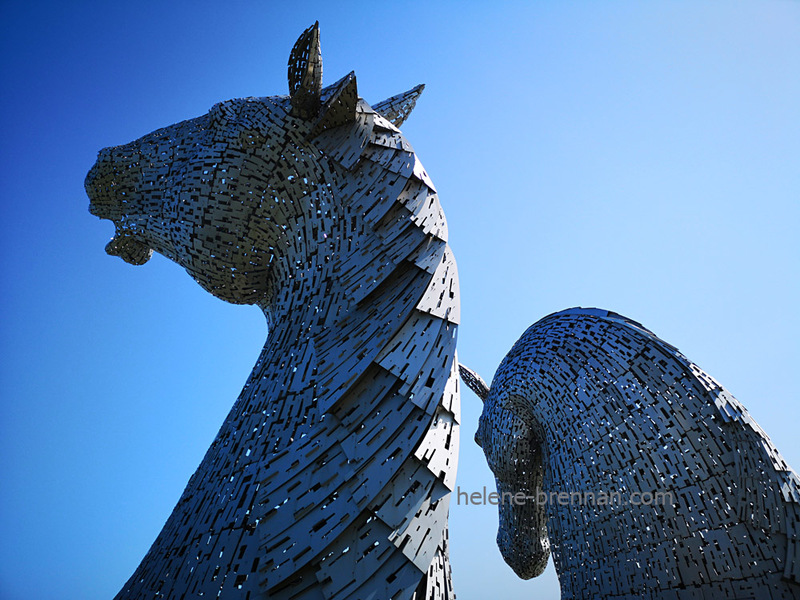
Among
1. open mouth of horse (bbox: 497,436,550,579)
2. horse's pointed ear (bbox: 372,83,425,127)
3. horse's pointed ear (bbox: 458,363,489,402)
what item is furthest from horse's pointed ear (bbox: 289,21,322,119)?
horse's pointed ear (bbox: 458,363,489,402)

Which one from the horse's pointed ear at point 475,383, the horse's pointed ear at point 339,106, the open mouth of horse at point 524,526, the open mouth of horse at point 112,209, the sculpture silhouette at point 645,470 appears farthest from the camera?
the horse's pointed ear at point 475,383

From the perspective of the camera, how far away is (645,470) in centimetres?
352

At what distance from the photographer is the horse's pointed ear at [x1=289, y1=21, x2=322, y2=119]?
A: 245cm

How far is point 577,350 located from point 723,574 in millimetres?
1527

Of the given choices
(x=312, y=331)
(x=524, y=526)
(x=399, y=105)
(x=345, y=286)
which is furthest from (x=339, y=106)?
(x=524, y=526)

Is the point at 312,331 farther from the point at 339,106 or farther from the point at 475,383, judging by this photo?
the point at 475,383

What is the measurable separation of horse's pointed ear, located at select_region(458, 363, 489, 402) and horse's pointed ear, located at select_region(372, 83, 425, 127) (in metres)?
3.95

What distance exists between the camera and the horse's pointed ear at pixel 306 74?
2445 mm

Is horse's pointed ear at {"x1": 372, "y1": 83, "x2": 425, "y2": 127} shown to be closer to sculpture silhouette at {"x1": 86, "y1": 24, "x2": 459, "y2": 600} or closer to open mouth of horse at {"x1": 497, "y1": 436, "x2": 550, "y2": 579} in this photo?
sculpture silhouette at {"x1": 86, "y1": 24, "x2": 459, "y2": 600}

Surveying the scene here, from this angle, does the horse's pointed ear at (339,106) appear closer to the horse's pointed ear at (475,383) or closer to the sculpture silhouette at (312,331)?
the sculpture silhouette at (312,331)

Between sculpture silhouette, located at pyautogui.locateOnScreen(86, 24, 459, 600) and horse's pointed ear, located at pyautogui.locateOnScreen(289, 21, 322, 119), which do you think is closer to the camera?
sculpture silhouette, located at pyautogui.locateOnScreen(86, 24, 459, 600)

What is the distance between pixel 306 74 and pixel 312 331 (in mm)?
1058

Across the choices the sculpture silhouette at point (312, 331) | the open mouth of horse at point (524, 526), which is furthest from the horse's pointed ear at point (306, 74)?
the open mouth of horse at point (524, 526)

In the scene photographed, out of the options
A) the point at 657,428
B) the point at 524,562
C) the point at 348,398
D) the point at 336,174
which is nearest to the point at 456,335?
the point at 348,398
